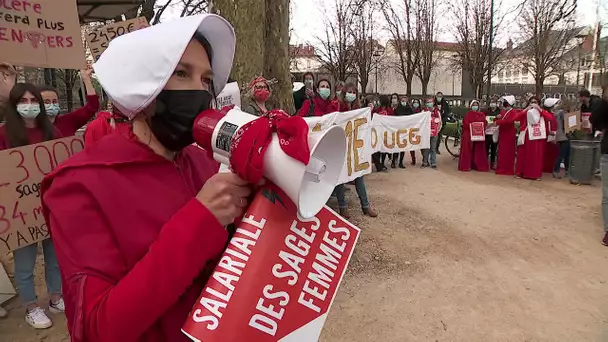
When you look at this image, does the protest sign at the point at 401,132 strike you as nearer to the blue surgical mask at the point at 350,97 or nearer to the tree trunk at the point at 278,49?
the blue surgical mask at the point at 350,97

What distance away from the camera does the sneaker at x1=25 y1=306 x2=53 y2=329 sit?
3475 mm

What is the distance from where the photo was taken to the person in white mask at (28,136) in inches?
130

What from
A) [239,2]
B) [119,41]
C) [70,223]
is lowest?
[70,223]

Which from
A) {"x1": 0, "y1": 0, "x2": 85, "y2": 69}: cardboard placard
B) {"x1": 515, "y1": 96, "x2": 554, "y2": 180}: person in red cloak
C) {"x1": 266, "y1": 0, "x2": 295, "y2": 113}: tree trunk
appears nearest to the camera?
{"x1": 0, "y1": 0, "x2": 85, "y2": 69}: cardboard placard

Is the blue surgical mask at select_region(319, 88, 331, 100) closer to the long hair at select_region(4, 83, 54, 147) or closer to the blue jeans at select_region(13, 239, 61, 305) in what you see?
the long hair at select_region(4, 83, 54, 147)

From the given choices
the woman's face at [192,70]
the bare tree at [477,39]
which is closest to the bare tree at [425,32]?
the bare tree at [477,39]

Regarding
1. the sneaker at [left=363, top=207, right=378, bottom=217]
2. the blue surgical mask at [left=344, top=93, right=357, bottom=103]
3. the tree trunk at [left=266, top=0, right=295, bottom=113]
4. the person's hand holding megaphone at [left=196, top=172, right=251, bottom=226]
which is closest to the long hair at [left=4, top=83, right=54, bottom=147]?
the tree trunk at [left=266, top=0, right=295, bottom=113]

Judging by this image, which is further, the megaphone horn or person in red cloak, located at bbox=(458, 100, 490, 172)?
person in red cloak, located at bbox=(458, 100, 490, 172)

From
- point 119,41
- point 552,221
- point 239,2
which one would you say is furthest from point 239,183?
point 552,221

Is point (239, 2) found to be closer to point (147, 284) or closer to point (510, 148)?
point (147, 284)

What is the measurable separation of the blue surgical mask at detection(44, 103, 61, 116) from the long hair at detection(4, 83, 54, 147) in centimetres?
24

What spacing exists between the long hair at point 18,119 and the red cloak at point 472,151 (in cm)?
902

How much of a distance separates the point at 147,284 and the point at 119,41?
668 mm

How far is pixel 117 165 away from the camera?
1062mm
